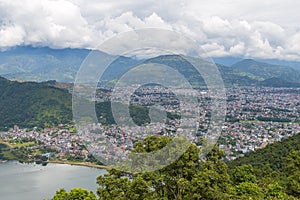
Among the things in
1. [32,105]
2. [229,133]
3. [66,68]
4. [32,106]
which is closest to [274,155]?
[229,133]

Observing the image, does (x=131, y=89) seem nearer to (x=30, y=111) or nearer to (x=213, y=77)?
(x=213, y=77)

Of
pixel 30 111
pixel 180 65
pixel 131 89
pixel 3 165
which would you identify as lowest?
pixel 3 165

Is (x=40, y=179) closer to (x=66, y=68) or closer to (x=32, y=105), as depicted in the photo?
(x=32, y=105)

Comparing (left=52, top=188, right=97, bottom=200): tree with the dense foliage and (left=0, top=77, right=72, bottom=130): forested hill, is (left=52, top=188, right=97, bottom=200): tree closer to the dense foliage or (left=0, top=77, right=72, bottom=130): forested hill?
the dense foliage

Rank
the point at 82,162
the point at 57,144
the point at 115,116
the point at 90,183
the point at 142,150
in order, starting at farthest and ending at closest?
the point at 57,144 → the point at 82,162 → the point at 90,183 → the point at 142,150 → the point at 115,116

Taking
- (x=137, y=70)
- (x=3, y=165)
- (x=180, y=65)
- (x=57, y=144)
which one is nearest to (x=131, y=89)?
(x=137, y=70)

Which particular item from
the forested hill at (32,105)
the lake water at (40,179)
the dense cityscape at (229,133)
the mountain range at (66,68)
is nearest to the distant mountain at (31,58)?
the mountain range at (66,68)
